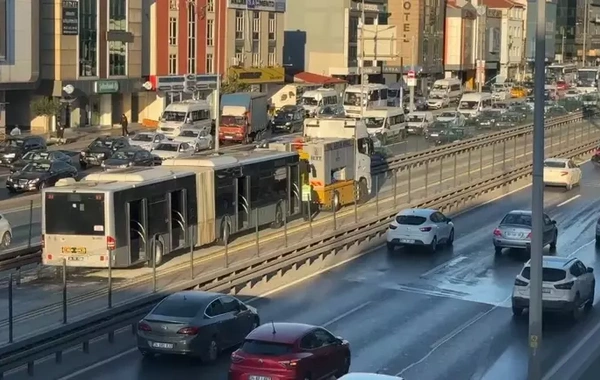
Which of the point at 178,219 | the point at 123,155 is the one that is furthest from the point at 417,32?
the point at 178,219

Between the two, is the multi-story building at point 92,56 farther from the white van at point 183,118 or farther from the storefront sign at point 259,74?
the storefront sign at point 259,74

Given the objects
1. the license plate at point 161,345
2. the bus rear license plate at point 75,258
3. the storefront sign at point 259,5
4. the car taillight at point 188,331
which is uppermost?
the storefront sign at point 259,5

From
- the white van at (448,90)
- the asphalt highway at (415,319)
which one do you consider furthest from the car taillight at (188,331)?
the white van at (448,90)

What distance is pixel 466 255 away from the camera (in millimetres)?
A: 34250

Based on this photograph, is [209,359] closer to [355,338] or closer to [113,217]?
[355,338]

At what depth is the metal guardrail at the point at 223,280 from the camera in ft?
65.1

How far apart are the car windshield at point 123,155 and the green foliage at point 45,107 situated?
17919 mm

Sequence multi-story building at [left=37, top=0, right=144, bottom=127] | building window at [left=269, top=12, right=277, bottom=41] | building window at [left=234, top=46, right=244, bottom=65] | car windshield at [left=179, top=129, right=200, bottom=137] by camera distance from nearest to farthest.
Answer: car windshield at [left=179, top=129, right=200, bottom=137] → multi-story building at [left=37, top=0, right=144, bottom=127] → building window at [left=234, top=46, right=244, bottom=65] → building window at [left=269, top=12, right=277, bottom=41]

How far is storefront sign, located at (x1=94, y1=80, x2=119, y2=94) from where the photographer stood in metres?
73.1

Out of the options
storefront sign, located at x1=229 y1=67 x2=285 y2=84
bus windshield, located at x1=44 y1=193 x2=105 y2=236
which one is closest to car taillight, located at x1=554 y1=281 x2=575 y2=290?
bus windshield, located at x1=44 y1=193 x2=105 y2=236

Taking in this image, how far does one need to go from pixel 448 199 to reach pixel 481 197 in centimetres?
419

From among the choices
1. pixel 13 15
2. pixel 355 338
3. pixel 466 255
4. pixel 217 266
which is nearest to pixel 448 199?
pixel 466 255

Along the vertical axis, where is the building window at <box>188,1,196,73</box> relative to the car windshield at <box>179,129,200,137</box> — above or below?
above

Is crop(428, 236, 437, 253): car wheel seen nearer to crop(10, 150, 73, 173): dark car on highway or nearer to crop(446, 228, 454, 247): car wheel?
crop(446, 228, 454, 247): car wheel
